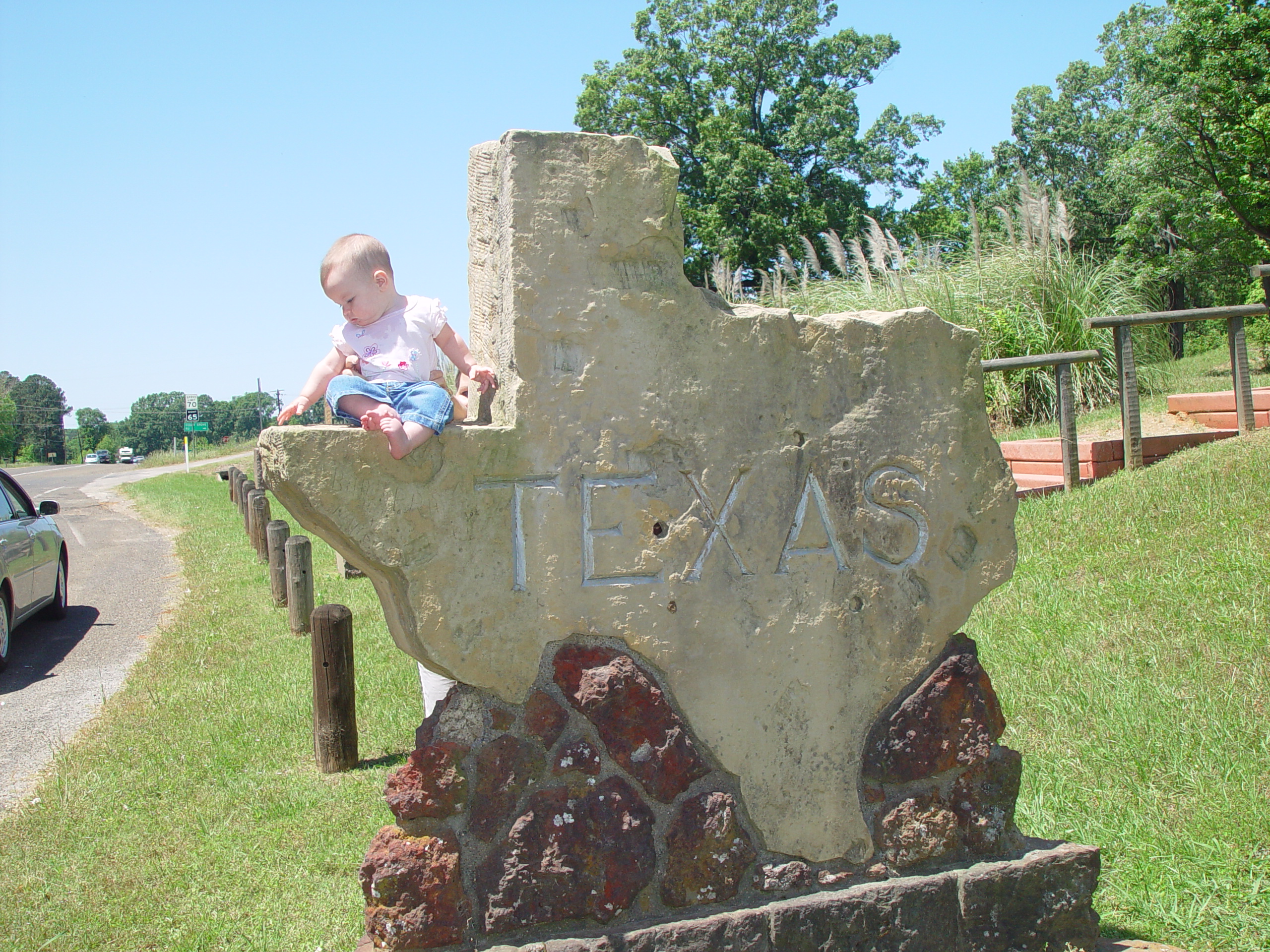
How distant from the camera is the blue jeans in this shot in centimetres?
252

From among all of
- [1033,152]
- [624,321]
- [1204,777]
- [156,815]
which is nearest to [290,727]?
[156,815]

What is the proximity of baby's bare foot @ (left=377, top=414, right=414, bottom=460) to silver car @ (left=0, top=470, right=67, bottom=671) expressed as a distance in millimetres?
6811

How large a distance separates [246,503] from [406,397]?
12876mm

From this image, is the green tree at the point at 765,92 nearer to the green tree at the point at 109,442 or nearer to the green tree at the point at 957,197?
the green tree at the point at 957,197

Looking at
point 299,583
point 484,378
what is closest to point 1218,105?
point 299,583

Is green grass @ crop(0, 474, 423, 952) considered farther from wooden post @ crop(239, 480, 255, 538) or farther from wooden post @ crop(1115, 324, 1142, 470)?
wooden post @ crop(239, 480, 255, 538)

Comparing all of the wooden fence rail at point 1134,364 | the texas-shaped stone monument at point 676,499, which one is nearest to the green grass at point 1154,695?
the texas-shaped stone monument at point 676,499

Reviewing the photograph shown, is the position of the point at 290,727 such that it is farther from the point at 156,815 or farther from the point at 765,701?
the point at 765,701

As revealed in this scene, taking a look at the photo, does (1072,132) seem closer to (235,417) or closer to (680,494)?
(680,494)

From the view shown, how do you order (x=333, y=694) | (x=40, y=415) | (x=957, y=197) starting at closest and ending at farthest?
1. (x=333, y=694)
2. (x=957, y=197)
3. (x=40, y=415)

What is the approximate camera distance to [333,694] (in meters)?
4.87

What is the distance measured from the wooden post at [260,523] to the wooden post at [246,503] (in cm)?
30

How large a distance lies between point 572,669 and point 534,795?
0.34 metres

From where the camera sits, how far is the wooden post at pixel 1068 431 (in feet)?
24.1
